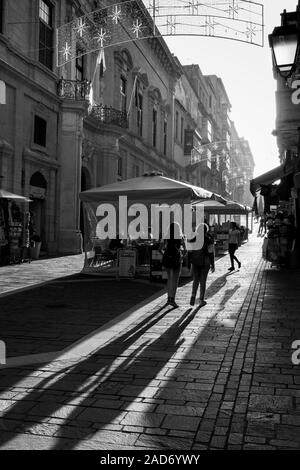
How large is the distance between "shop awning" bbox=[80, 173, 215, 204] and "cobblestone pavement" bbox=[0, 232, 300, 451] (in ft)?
18.3

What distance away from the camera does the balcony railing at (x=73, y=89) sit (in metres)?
22.5

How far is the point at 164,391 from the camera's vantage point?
4.46m

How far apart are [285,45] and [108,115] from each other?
20.6 meters

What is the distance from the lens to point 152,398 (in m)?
4.29

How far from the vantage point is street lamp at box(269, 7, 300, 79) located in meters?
6.94

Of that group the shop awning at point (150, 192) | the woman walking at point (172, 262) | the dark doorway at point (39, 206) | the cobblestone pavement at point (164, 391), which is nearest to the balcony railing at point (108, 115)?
the dark doorway at point (39, 206)

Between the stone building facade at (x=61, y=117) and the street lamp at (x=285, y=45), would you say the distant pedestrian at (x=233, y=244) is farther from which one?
the street lamp at (x=285, y=45)

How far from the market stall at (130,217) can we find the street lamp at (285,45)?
5.69 metres

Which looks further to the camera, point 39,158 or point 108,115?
point 108,115

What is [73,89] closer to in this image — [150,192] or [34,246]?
[34,246]

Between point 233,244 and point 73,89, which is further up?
point 73,89

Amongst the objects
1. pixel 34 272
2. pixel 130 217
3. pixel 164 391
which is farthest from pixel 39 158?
pixel 164 391

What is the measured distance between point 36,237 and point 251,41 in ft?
35.3
